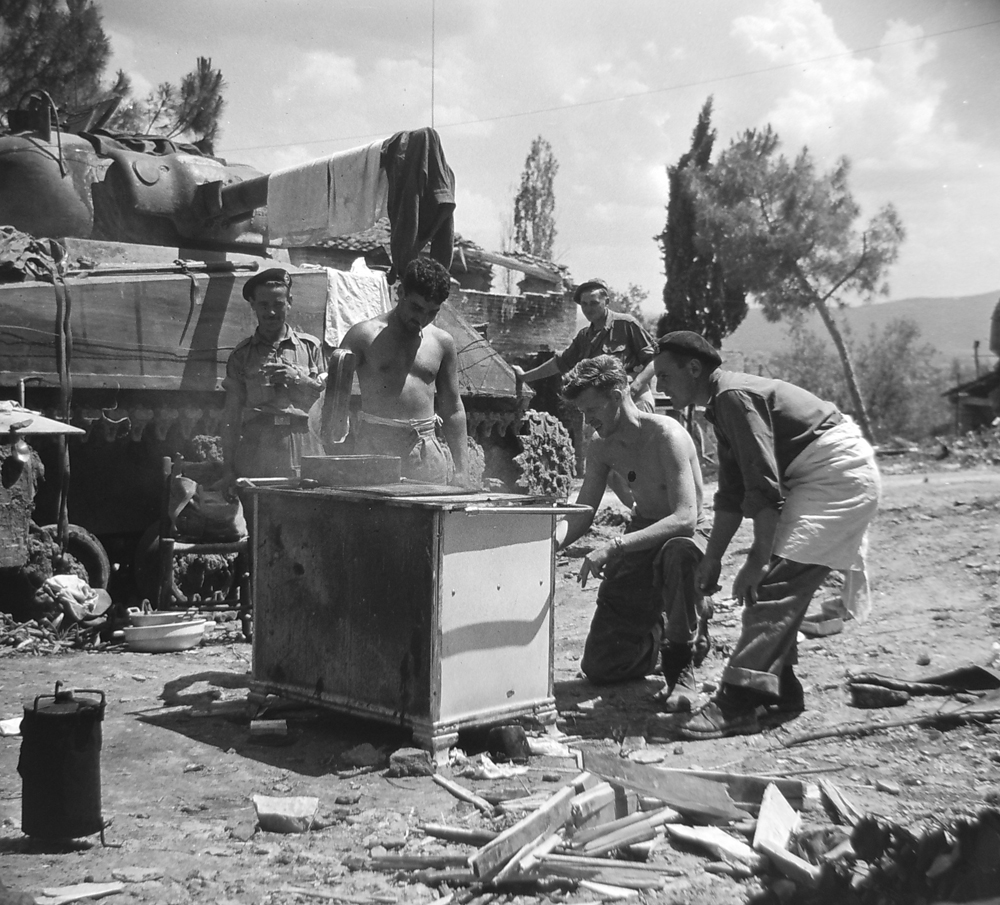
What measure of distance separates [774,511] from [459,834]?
67.8 inches

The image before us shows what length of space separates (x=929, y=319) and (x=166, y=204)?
475 ft

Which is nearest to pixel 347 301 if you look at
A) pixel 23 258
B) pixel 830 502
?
pixel 23 258

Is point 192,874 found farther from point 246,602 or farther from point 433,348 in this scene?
point 246,602

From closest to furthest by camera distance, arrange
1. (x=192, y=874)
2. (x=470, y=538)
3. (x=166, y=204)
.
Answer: (x=192, y=874) → (x=470, y=538) → (x=166, y=204)

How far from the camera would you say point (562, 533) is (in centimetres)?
501

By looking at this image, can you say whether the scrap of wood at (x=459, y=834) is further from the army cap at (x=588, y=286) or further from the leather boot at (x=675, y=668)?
the army cap at (x=588, y=286)

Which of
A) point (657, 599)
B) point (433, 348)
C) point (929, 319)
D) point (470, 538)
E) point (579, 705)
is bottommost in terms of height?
point (579, 705)

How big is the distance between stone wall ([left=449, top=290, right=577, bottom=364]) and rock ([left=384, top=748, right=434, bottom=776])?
19.6 m

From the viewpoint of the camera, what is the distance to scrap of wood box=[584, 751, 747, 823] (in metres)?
3.34

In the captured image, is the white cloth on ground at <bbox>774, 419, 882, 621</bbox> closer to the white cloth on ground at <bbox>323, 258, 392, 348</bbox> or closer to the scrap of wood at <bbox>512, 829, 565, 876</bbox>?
the scrap of wood at <bbox>512, 829, 565, 876</bbox>

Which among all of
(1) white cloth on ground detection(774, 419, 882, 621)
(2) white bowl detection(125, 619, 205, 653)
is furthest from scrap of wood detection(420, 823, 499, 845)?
(2) white bowl detection(125, 619, 205, 653)

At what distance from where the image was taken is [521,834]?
3.03 metres

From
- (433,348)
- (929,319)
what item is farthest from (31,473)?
(929,319)

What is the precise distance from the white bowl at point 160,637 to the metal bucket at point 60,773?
2964mm
